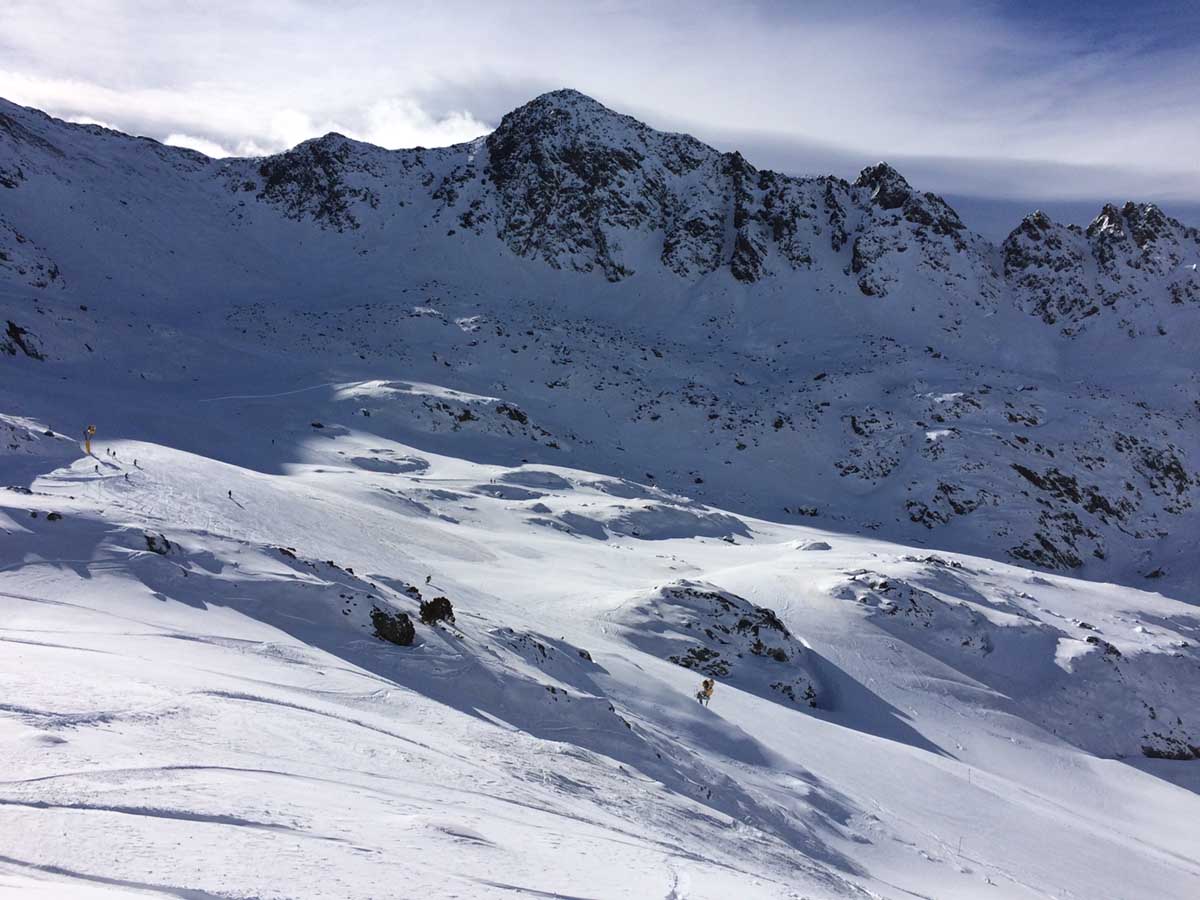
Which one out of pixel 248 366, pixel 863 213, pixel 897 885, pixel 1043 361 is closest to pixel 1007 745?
pixel 897 885

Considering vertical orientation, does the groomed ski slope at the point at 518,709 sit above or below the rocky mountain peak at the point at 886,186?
below

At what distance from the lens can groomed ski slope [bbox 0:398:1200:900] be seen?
16.0 feet

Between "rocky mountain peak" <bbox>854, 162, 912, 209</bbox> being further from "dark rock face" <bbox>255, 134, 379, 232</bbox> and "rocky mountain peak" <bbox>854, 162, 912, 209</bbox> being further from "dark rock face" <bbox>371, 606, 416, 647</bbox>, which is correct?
"dark rock face" <bbox>371, 606, 416, 647</bbox>

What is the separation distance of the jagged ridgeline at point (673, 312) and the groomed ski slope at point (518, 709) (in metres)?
16.1

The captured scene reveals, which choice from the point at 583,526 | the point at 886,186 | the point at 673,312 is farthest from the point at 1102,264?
the point at 583,526

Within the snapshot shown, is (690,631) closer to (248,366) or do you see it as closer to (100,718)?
(100,718)

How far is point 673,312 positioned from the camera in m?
70.4

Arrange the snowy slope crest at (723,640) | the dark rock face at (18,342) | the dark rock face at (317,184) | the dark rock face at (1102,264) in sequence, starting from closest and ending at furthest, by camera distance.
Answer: the snowy slope crest at (723,640) < the dark rock face at (18,342) < the dark rock face at (1102,264) < the dark rock face at (317,184)

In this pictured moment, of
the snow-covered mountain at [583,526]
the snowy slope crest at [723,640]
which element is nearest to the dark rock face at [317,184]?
the snow-covered mountain at [583,526]

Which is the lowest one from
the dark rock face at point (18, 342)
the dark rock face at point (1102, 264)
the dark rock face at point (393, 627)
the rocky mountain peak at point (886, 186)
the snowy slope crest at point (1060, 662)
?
the snowy slope crest at point (1060, 662)

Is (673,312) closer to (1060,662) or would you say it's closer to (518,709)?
(1060,662)

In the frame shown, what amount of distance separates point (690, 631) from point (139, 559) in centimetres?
1279

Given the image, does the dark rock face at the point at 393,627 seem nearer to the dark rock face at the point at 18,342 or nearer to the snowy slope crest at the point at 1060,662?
the snowy slope crest at the point at 1060,662

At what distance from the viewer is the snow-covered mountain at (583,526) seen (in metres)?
6.46
